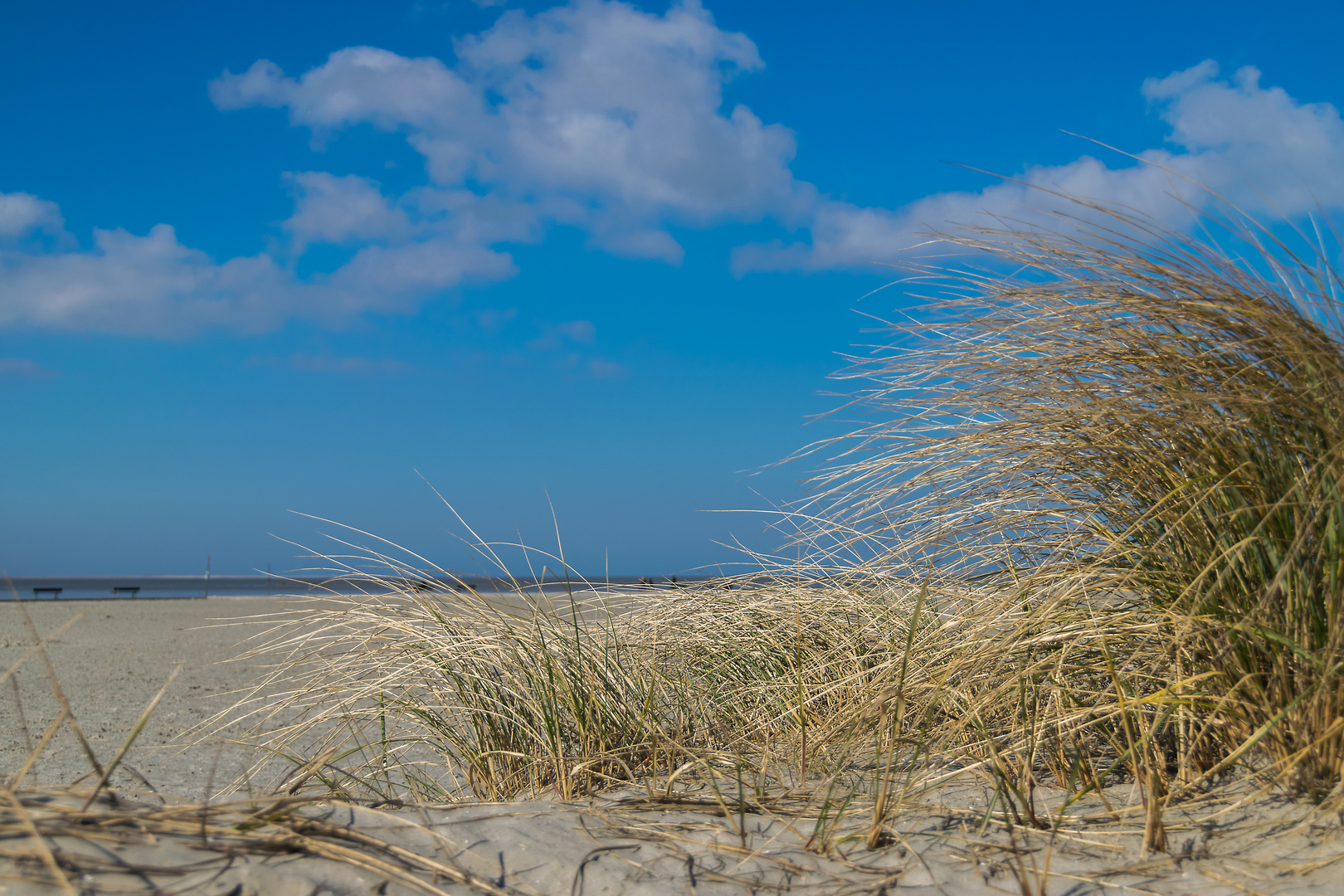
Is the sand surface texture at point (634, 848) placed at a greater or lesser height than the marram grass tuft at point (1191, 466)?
lesser

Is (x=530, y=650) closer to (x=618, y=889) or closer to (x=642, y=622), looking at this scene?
(x=642, y=622)

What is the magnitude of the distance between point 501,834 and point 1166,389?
5.30 ft

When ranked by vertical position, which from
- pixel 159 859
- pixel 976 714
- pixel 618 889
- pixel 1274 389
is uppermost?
pixel 1274 389

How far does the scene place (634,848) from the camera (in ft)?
5.09

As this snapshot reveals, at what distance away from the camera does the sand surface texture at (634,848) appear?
1.17m

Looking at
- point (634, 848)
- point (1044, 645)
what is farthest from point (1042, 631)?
point (634, 848)

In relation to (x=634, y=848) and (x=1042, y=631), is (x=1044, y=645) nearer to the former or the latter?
(x=1042, y=631)

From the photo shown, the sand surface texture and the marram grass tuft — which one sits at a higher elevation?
the marram grass tuft

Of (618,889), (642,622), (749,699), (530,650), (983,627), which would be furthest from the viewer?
(642,622)

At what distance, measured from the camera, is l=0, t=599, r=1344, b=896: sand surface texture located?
1166 millimetres

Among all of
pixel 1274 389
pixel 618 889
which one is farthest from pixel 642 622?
pixel 1274 389

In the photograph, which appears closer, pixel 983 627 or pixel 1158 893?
pixel 1158 893

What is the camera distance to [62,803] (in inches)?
49.4

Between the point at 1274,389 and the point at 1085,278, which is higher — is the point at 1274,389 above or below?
below
